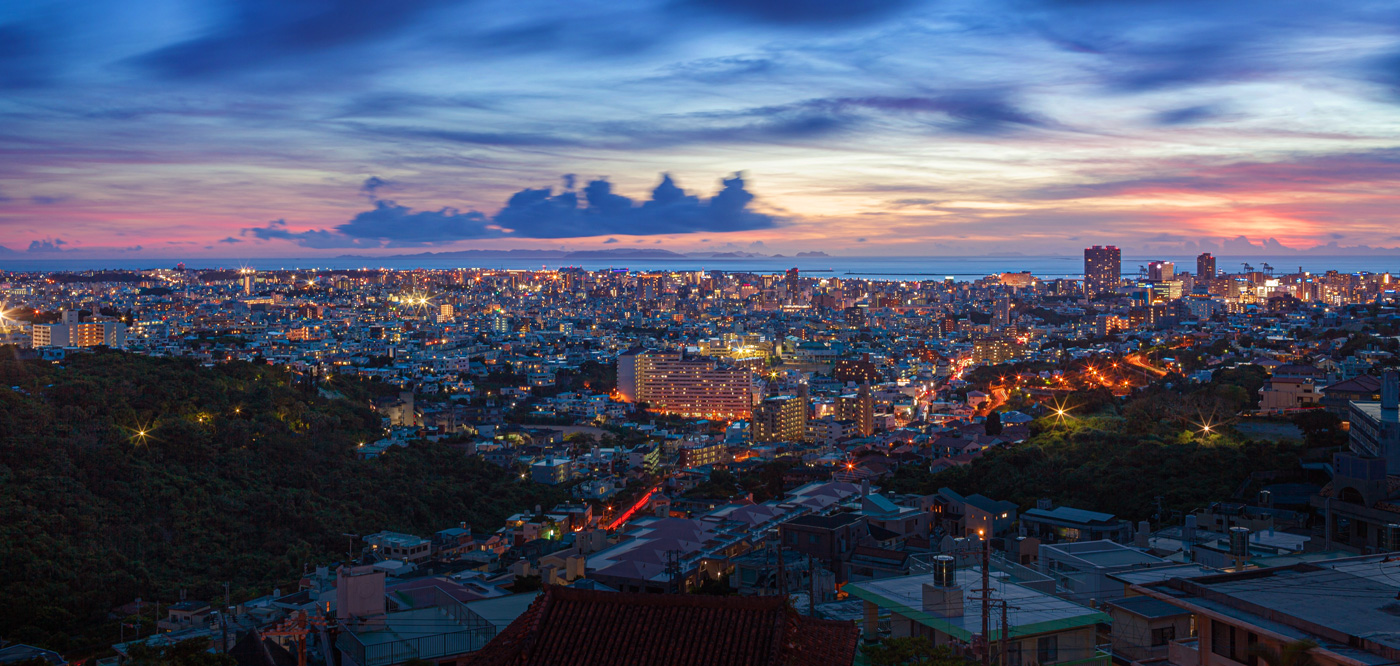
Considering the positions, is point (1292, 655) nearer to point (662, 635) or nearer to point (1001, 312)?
point (662, 635)

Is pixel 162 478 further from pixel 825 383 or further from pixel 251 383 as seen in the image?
pixel 825 383

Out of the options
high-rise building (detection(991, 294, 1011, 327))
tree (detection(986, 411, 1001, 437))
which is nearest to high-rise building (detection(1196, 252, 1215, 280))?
high-rise building (detection(991, 294, 1011, 327))

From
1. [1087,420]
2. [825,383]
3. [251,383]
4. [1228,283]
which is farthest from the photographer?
[1228,283]

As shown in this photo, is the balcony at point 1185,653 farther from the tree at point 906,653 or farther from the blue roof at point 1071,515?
the blue roof at point 1071,515

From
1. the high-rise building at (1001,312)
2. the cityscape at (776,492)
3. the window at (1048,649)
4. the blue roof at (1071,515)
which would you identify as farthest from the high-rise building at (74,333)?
the high-rise building at (1001,312)

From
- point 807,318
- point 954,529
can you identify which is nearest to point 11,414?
point 954,529
